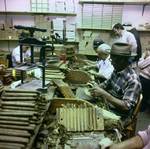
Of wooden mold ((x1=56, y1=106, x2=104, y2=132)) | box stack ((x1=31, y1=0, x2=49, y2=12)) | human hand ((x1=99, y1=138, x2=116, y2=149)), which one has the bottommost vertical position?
human hand ((x1=99, y1=138, x2=116, y2=149))

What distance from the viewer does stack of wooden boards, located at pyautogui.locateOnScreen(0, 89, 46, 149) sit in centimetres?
93

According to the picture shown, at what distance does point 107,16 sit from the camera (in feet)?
17.7

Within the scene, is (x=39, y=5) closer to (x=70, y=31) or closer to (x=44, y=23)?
(x=44, y=23)

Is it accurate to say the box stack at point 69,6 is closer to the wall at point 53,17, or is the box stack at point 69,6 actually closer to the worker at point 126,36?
the wall at point 53,17

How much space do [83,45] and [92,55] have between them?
0.62m

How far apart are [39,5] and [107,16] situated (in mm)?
2575

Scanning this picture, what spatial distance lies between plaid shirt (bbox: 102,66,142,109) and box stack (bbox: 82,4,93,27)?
385 centimetres

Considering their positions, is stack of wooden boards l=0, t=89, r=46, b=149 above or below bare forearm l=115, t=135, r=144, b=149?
above

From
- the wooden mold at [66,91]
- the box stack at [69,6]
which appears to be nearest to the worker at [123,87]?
the wooden mold at [66,91]

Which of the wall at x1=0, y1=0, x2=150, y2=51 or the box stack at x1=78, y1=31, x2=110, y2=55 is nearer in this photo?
the box stack at x1=78, y1=31, x2=110, y2=55

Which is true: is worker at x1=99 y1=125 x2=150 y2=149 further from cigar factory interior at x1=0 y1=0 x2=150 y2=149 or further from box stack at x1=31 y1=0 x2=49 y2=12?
box stack at x1=31 y1=0 x2=49 y2=12

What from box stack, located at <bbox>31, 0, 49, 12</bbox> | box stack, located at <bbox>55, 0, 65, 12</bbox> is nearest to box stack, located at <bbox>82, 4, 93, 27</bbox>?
box stack, located at <bbox>55, 0, 65, 12</bbox>

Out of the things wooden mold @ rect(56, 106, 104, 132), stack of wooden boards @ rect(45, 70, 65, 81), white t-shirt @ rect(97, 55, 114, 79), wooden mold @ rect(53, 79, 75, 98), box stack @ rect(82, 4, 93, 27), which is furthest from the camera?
box stack @ rect(82, 4, 93, 27)

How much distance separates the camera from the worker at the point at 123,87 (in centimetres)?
187
